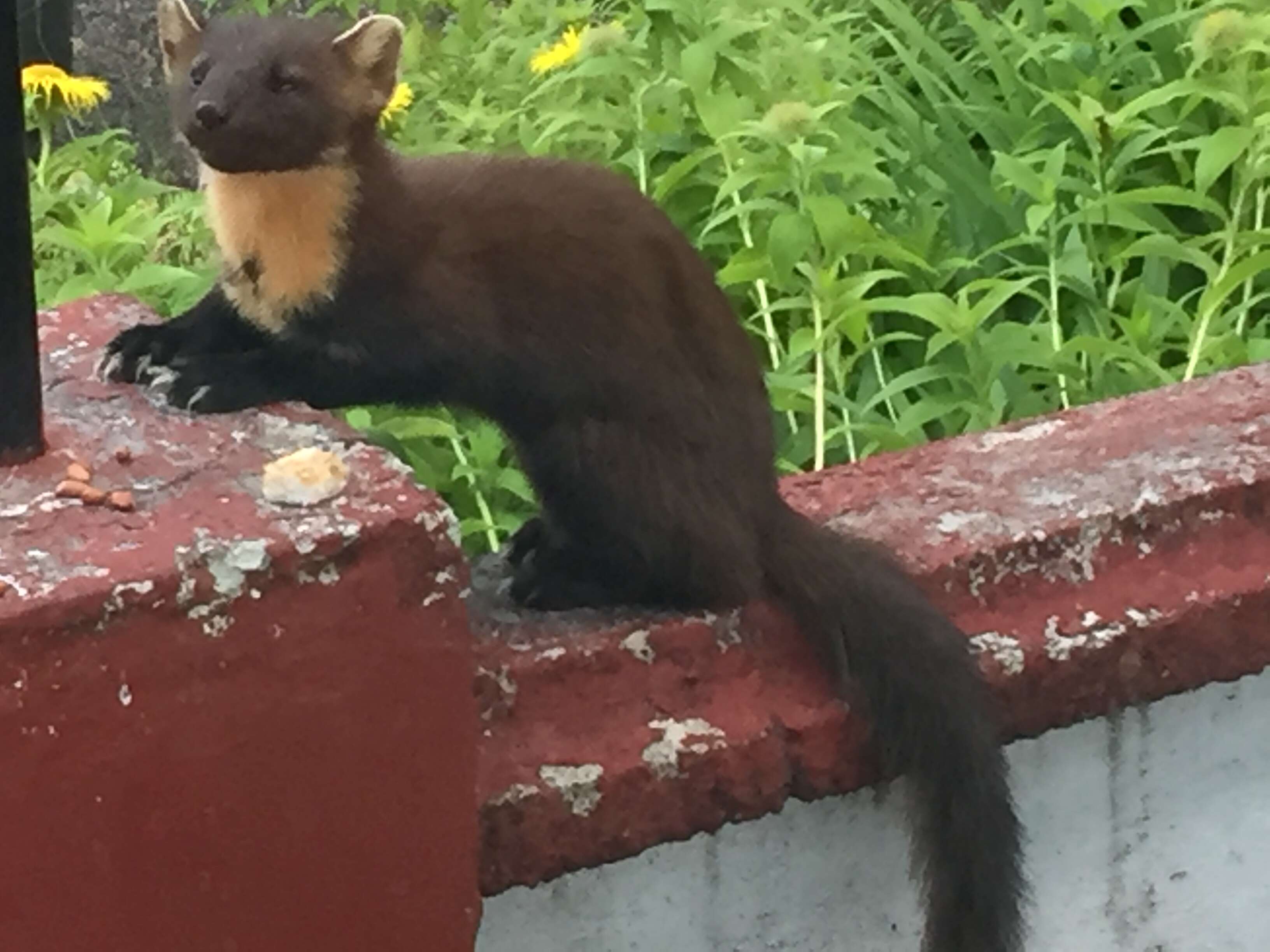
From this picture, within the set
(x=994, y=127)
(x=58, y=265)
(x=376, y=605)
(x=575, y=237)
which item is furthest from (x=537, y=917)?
(x=994, y=127)

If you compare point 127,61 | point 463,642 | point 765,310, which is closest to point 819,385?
point 765,310

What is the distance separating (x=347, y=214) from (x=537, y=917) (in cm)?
60

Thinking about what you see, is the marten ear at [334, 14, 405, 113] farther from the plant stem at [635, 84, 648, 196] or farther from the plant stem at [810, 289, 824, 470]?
the plant stem at [635, 84, 648, 196]

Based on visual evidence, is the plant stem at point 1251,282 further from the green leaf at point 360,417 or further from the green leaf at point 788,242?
the green leaf at point 360,417

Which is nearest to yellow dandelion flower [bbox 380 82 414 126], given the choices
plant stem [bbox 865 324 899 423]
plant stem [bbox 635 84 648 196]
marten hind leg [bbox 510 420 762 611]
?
plant stem [bbox 635 84 648 196]

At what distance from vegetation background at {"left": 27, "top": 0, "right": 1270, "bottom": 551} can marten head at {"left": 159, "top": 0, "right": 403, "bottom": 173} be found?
1.16 ft

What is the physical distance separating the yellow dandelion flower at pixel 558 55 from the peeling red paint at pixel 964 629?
1.09 metres

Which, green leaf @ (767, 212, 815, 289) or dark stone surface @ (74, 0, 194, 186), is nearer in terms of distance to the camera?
green leaf @ (767, 212, 815, 289)

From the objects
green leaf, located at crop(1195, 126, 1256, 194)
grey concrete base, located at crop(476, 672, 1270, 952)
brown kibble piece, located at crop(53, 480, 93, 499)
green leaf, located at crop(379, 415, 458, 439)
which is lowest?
grey concrete base, located at crop(476, 672, 1270, 952)

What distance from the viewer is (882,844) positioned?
5.62 feet

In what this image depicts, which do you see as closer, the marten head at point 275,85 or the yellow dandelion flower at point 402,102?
the marten head at point 275,85

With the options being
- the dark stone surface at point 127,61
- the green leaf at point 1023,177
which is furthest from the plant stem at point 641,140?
the dark stone surface at point 127,61

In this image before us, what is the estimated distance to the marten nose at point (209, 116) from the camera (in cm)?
158

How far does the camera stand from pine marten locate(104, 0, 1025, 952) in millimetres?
1594
